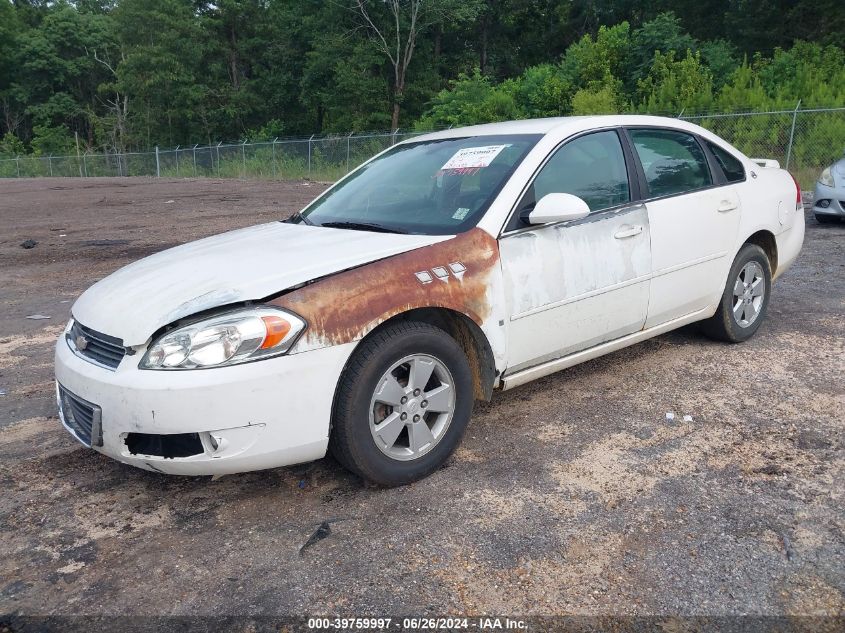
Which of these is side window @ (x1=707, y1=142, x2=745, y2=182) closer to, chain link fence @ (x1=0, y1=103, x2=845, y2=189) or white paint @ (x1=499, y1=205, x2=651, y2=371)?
white paint @ (x1=499, y1=205, x2=651, y2=371)

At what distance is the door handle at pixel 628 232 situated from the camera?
4035 millimetres

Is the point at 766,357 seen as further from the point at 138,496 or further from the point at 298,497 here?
the point at 138,496

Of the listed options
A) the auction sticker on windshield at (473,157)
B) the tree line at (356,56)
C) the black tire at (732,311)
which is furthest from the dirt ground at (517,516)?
the tree line at (356,56)

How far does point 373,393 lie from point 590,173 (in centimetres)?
193

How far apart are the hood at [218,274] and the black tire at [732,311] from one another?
7.97 ft

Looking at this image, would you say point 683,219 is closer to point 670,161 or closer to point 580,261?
point 670,161

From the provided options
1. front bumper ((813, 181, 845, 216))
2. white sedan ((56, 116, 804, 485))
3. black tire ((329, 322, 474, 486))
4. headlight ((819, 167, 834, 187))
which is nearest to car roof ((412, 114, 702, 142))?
white sedan ((56, 116, 804, 485))

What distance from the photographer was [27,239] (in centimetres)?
1167

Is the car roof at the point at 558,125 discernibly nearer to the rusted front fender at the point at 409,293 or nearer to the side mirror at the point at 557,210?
the side mirror at the point at 557,210

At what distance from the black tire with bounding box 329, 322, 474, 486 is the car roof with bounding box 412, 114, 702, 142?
58.9 inches

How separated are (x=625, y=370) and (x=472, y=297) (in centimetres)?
177

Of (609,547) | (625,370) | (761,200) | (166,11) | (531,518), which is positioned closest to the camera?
(609,547)

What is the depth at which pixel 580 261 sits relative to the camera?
3846 mm

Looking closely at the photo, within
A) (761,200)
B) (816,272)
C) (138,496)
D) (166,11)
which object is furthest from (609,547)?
(166,11)
